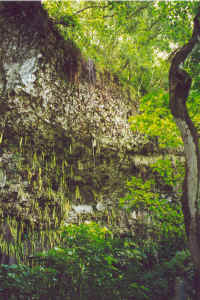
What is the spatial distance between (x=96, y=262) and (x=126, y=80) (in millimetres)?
6839

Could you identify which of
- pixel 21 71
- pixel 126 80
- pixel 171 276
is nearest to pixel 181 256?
pixel 171 276

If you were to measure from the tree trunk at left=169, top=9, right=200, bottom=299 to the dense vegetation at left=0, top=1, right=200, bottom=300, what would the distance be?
0.54 metres

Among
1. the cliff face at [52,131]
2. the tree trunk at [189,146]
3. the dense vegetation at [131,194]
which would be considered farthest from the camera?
the cliff face at [52,131]

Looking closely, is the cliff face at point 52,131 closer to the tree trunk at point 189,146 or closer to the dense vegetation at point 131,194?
the dense vegetation at point 131,194

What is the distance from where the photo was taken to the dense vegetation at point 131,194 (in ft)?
8.68

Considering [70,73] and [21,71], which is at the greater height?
[70,73]

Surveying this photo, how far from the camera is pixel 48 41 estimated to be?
18.9ft

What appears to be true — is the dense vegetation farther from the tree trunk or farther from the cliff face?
the cliff face

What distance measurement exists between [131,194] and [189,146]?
254 cm

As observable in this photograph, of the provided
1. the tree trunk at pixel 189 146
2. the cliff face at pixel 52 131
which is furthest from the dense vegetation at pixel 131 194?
the cliff face at pixel 52 131

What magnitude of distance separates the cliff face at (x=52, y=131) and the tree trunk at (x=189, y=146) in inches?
134

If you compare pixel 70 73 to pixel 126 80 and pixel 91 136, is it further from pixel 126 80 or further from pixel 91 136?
pixel 126 80

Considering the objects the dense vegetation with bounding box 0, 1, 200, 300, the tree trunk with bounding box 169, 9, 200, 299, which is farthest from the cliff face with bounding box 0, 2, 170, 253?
the tree trunk with bounding box 169, 9, 200, 299

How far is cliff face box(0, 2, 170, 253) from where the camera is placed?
537 centimetres
